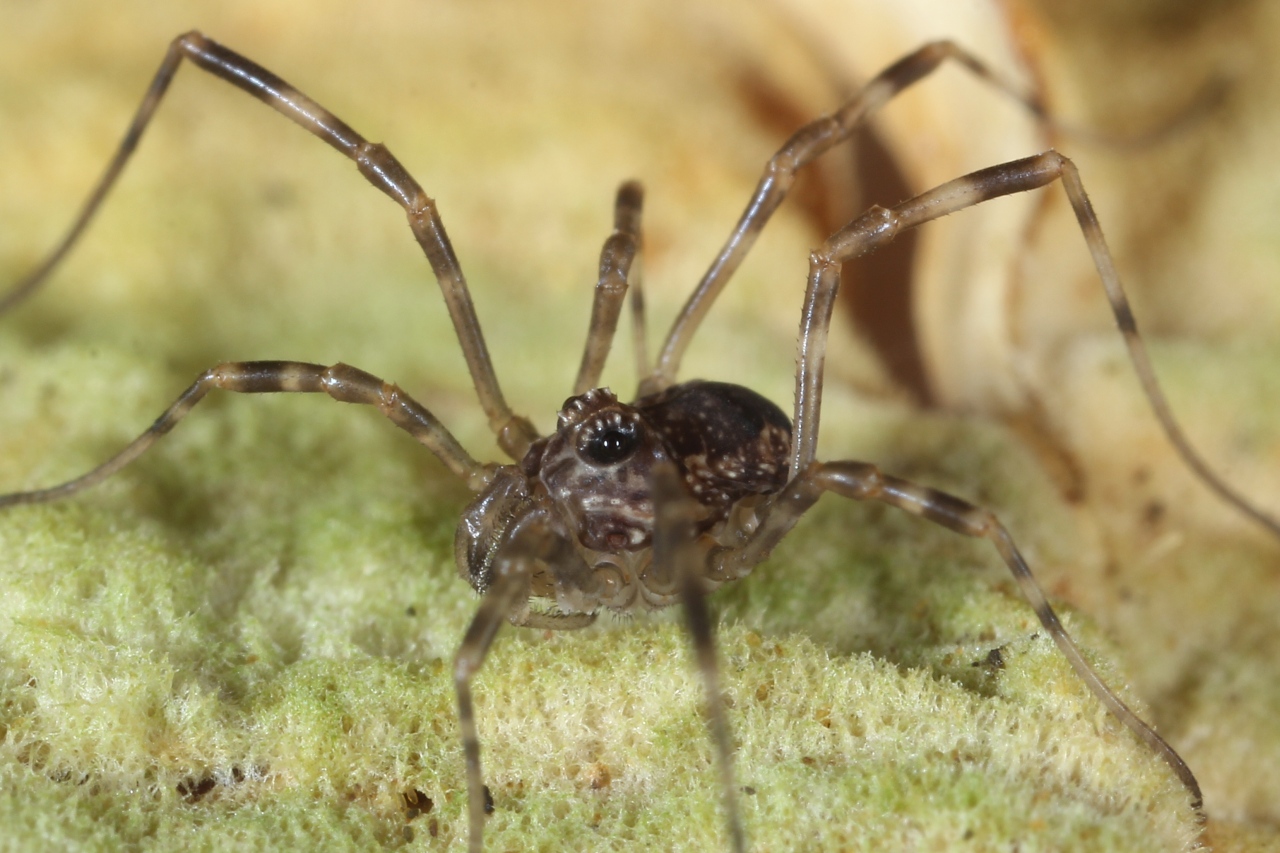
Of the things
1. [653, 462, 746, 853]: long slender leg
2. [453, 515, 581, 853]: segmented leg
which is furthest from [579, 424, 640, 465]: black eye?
[653, 462, 746, 853]: long slender leg

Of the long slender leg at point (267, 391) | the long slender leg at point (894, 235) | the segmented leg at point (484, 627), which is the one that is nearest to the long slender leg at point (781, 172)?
the long slender leg at point (894, 235)

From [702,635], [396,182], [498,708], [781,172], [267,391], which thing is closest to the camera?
[702,635]

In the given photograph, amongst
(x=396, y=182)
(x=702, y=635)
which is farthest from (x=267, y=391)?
(x=702, y=635)

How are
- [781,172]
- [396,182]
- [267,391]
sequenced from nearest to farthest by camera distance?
[267,391] → [396,182] → [781,172]

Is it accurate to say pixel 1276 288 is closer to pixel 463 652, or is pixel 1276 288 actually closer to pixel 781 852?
pixel 781 852

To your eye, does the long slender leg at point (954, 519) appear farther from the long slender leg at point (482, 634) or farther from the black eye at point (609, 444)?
A: the long slender leg at point (482, 634)

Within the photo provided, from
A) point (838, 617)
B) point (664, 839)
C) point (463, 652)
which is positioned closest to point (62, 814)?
point (463, 652)

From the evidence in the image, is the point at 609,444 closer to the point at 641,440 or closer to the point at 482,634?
the point at 641,440
